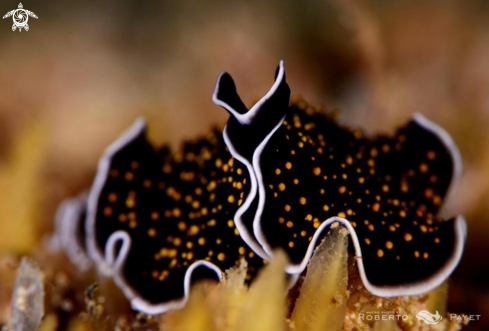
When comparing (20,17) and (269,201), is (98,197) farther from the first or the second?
(20,17)

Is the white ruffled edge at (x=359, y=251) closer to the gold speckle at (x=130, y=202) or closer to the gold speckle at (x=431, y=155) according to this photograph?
the gold speckle at (x=431, y=155)

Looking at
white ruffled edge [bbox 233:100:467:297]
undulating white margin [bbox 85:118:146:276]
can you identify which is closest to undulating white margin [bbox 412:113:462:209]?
white ruffled edge [bbox 233:100:467:297]

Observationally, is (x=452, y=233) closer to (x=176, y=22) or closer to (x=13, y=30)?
(x=176, y=22)

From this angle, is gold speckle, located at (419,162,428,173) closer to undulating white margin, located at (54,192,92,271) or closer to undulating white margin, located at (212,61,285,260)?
undulating white margin, located at (212,61,285,260)

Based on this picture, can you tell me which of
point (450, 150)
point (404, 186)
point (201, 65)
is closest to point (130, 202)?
point (404, 186)

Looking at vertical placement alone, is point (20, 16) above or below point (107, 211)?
above

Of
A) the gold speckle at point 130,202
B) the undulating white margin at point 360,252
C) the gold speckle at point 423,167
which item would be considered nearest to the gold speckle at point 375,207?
the undulating white margin at point 360,252

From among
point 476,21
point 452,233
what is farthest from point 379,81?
point 452,233
